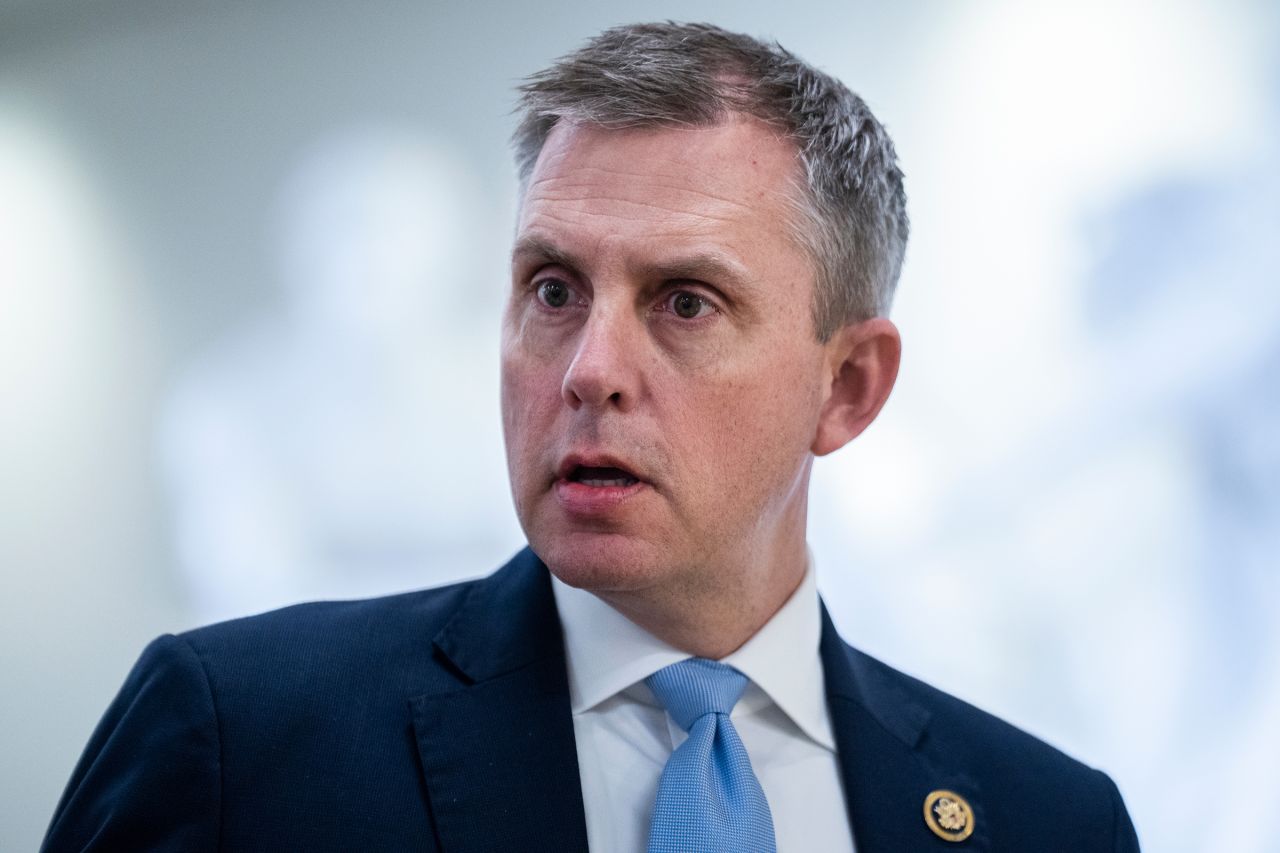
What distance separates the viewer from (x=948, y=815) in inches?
68.7

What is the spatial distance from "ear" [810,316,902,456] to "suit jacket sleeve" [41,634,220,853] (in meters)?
0.89

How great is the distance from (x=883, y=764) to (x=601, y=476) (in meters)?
0.59

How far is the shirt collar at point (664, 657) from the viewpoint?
165cm

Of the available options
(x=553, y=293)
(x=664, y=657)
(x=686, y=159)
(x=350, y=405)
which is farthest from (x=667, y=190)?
(x=350, y=405)

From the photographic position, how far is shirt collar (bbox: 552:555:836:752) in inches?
65.0

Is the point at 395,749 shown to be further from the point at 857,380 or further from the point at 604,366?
the point at 857,380

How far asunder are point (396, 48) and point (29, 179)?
1069 millimetres

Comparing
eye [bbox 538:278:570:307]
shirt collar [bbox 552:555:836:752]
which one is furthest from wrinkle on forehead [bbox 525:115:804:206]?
shirt collar [bbox 552:555:836:752]

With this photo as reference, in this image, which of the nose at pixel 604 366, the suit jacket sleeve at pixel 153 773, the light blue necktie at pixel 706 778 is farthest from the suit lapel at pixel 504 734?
the nose at pixel 604 366

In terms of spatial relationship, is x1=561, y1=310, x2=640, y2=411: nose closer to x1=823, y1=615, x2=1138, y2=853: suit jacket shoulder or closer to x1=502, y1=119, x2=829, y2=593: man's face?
x1=502, y1=119, x2=829, y2=593: man's face

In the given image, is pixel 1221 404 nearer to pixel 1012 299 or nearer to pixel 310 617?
pixel 1012 299

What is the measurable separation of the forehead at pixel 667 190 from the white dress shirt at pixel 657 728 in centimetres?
49

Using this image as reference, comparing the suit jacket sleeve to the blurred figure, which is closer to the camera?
the suit jacket sleeve

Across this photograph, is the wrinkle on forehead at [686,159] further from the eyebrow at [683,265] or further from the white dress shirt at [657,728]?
the white dress shirt at [657,728]
